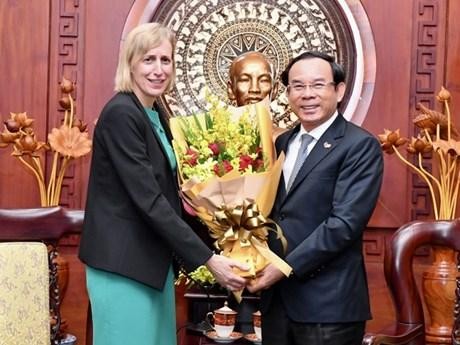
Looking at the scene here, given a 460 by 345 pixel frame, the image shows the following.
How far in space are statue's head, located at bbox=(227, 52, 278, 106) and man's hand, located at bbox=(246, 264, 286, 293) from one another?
3.41 ft

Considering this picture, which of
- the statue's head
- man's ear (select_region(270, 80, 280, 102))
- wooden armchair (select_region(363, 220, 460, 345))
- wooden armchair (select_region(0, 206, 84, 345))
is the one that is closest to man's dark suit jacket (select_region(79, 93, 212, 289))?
wooden armchair (select_region(0, 206, 84, 345))

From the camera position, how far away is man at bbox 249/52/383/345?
79.6 inches

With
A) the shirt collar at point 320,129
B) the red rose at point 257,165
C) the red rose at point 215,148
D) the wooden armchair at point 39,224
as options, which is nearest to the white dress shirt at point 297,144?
the shirt collar at point 320,129

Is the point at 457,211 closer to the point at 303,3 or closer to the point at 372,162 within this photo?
the point at 303,3

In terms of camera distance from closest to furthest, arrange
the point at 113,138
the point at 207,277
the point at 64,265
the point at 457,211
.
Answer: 1. the point at 113,138
2. the point at 207,277
3. the point at 64,265
4. the point at 457,211

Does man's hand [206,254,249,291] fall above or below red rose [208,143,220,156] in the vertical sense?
below

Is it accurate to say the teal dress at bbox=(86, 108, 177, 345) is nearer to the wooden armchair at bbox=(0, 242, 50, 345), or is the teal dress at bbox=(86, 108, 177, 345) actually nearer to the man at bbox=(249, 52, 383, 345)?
the wooden armchair at bbox=(0, 242, 50, 345)

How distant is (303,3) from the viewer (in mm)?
3498

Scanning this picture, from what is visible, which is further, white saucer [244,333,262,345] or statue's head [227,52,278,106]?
statue's head [227,52,278,106]

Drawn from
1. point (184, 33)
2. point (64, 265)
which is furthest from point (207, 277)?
point (184, 33)

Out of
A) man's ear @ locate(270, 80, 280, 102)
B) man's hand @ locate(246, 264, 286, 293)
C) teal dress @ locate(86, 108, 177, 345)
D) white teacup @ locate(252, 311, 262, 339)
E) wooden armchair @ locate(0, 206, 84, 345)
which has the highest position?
man's ear @ locate(270, 80, 280, 102)

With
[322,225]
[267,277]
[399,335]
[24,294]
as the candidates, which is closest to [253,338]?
[399,335]

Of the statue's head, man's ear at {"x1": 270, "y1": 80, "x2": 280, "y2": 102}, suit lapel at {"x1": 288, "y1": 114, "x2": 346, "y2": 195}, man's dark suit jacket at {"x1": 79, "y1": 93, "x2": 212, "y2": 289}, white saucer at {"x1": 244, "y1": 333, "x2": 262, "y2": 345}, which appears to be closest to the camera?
man's dark suit jacket at {"x1": 79, "y1": 93, "x2": 212, "y2": 289}

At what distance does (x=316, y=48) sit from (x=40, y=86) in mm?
1261
